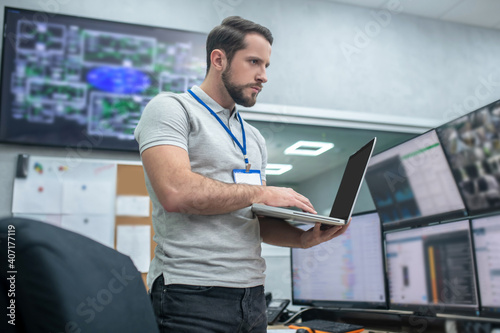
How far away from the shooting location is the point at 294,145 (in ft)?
9.17

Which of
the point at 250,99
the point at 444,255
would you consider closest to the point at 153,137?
the point at 250,99

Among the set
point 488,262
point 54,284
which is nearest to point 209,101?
point 54,284

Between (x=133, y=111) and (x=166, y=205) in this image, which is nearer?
(x=166, y=205)

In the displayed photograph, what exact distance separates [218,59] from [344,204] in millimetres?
566

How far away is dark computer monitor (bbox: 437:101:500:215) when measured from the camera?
1415 millimetres

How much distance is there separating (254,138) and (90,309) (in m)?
0.91

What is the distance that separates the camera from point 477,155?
1.47 metres

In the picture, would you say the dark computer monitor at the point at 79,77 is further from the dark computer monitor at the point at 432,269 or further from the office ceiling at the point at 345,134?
the dark computer monitor at the point at 432,269

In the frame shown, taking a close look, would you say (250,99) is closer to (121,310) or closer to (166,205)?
(166,205)

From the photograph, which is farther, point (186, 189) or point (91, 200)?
point (91, 200)

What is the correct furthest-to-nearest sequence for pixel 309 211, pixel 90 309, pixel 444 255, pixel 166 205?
pixel 444 255
pixel 309 211
pixel 166 205
pixel 90 309

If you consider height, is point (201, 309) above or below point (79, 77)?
below

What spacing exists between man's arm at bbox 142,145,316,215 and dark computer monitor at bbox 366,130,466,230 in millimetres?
852

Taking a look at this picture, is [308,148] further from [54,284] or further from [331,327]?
[54,284]
